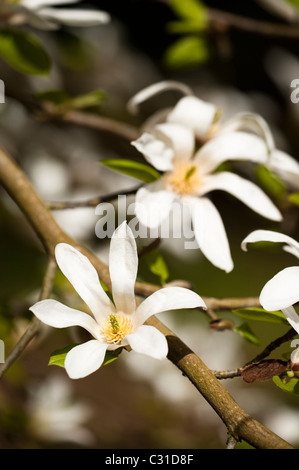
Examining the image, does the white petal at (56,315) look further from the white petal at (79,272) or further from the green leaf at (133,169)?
the green leaf at (133,169)

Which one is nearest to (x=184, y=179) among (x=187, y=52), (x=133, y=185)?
(x=187, y=52)

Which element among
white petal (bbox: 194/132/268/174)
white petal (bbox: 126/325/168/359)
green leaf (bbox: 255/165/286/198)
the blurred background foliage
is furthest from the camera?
the blurred background foliage

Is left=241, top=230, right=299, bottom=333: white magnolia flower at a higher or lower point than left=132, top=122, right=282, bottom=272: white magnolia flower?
lower

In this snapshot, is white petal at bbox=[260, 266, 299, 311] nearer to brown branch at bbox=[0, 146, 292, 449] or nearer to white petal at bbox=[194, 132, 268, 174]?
brown branch at bbox=[0, 146, 292, 449]

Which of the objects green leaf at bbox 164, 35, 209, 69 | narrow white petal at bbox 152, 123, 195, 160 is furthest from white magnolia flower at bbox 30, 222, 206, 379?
green leaf at bbox 164, 35, 209, 69

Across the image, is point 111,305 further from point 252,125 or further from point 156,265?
point 252,125
